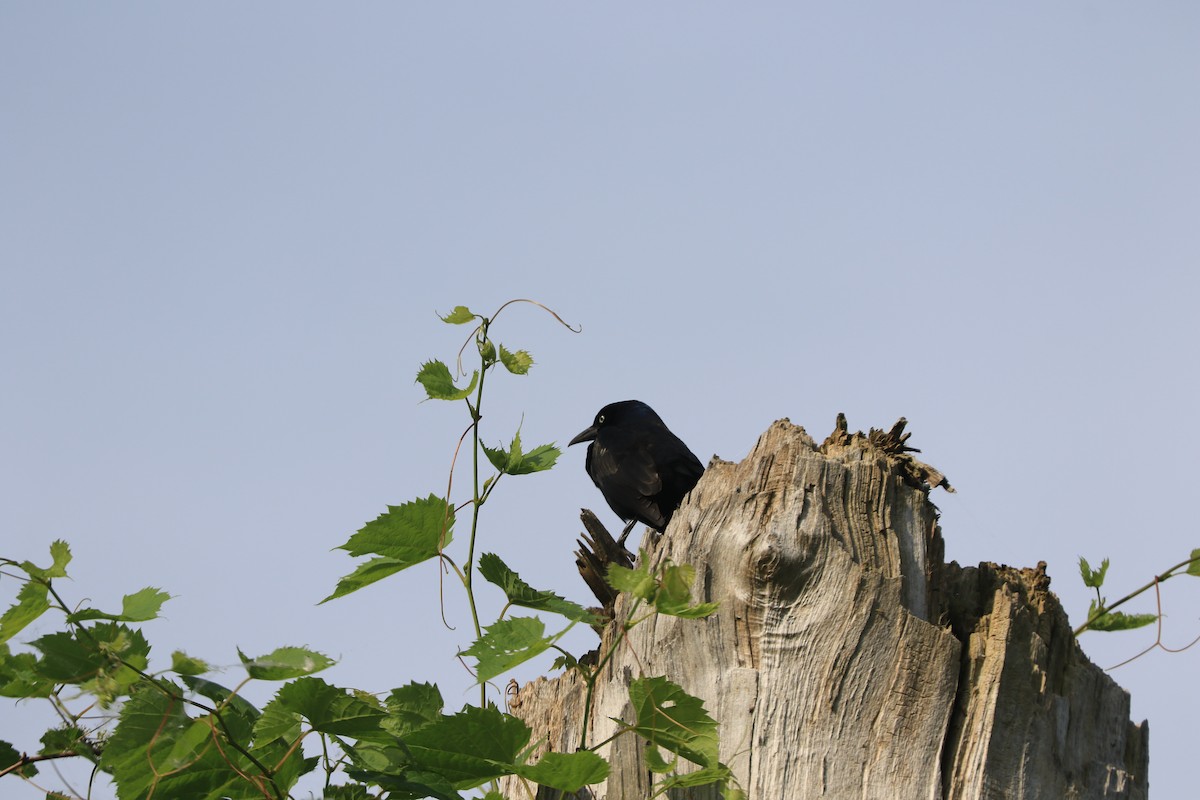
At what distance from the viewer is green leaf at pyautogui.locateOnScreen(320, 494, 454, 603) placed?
9.64 feet

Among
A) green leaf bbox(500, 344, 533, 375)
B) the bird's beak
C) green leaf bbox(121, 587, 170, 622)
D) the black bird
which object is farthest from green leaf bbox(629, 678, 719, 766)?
the bird's beak

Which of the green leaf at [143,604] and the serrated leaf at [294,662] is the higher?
the green leaf at [143,604]

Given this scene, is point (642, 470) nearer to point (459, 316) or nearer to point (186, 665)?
point (459, 316)

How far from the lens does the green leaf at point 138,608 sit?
2740 millimetres

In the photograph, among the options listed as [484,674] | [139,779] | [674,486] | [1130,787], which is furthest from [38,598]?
[674,486]

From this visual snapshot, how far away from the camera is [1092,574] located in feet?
10.0

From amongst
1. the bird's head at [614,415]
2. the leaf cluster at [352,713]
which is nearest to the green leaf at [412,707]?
the leaf cluster at [352,713]

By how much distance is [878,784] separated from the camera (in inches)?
115

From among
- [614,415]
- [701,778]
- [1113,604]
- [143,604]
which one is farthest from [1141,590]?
[614,415]

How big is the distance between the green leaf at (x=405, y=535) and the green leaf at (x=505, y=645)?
0.33m

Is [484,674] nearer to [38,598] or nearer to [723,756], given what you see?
[723,756]

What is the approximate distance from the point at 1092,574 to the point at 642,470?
15.0 feet

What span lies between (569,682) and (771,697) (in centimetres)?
79

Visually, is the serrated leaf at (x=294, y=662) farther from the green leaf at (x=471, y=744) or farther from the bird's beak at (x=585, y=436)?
the bird's beak at (x=585, y=436)
